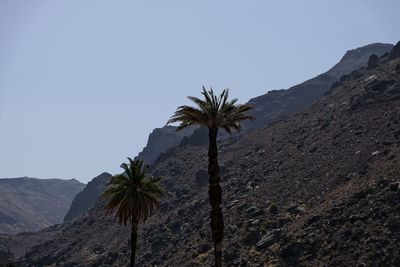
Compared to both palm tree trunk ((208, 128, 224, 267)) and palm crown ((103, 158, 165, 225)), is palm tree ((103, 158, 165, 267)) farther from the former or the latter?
palm tree trunk ((208, 128, 224, 267))

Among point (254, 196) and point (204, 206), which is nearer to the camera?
point (254, 196)

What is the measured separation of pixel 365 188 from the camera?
8100 centimetres

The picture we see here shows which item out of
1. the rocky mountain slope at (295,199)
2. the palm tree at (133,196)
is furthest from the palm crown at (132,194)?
the rocky mountain slope at (295,199)

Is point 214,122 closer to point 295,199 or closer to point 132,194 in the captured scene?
point 132,194

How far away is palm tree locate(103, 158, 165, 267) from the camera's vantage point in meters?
45.1

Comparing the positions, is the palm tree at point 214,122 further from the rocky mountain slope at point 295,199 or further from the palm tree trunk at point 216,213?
the rocky mountain slope at point 295,199

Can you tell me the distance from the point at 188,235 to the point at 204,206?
488 inches

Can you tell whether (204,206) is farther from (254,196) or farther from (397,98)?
(397,98)

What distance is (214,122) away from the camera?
33812mm

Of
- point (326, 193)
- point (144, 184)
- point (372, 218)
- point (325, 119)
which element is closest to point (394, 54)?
point (325, 119)

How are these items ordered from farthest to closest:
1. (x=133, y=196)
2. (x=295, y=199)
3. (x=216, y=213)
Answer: (x=295, y=199) < (x=133, y=196) < (x=216, y=213)

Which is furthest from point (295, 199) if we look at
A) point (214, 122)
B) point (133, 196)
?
point (214, 122)

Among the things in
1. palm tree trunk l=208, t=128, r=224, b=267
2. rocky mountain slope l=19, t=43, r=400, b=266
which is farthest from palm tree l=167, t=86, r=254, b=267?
rocky mountain slope l=19, t=43, r=400, b=266

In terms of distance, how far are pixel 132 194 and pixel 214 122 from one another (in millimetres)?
14547
